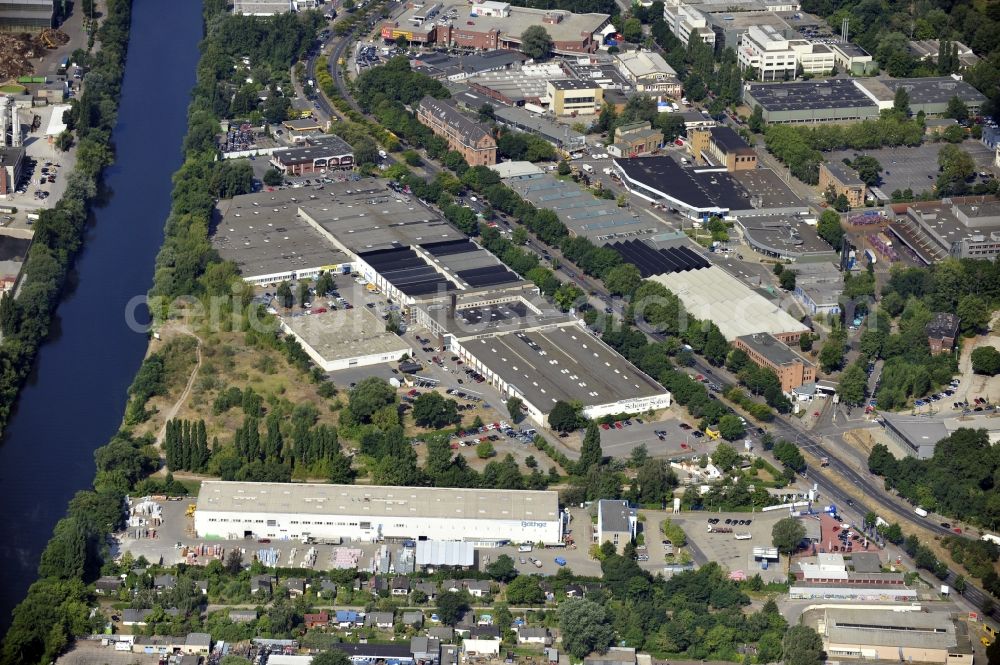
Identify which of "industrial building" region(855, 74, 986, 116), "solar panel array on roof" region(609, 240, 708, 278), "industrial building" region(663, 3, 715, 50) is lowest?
"industrial building" region(663, 3, 715, 50)

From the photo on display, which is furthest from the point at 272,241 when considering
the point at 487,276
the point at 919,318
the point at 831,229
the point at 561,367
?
the point at 919,318

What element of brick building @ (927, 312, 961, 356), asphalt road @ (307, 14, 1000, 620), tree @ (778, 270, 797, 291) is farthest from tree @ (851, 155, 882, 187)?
asphalt road @ (307, 14, 1000, 620)

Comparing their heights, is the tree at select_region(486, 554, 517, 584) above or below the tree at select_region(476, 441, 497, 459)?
above

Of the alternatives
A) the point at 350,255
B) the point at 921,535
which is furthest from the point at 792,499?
the point at 350,255

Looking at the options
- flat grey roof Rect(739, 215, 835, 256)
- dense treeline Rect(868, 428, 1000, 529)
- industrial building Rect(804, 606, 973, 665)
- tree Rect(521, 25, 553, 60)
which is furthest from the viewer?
tree Rect(521, 25, 553, 60)

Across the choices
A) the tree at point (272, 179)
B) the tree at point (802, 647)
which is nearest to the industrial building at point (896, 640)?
the tree at point (802, 647)

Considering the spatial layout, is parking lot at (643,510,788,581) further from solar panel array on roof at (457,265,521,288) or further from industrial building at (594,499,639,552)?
solar panel array on roof at (457,265,521,288)

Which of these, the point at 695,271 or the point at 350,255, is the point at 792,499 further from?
the point at 350,255

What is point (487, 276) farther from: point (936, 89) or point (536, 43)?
point (936, 89)
